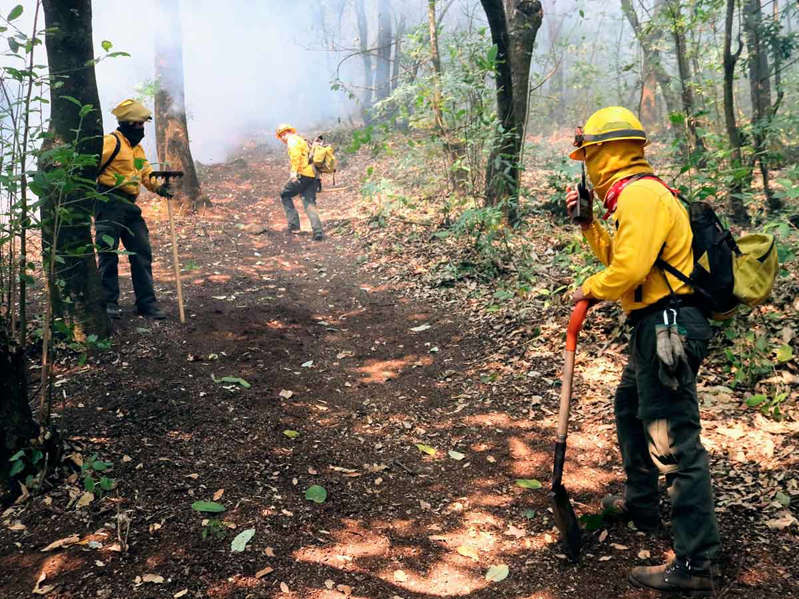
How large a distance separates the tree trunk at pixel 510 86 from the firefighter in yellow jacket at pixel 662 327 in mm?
4200

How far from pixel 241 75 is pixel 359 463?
34335mm

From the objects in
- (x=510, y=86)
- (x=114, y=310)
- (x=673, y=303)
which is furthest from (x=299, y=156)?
(x=673, y=303)

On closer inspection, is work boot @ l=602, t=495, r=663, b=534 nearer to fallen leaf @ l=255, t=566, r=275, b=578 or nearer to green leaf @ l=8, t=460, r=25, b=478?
fallen leaf @ l=255, t=566, r=275, b=578

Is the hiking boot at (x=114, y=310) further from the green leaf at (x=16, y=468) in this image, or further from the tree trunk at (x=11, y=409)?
the green leaf at (x=16, y=468)

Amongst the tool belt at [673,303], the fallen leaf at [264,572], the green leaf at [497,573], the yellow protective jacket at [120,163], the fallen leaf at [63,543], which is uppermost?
the yellow protective jacket at [120,163]

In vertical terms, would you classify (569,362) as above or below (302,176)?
below

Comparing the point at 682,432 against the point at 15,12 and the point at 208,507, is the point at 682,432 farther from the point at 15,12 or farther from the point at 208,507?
the point at 15,12

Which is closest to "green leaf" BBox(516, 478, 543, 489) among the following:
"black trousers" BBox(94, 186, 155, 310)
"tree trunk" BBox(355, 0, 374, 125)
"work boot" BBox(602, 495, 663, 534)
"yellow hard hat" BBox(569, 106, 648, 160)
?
"work boot" BBox(602, 495, 663, 534)

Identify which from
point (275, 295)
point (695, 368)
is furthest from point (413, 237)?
point (695, 368)

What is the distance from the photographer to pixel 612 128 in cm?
292

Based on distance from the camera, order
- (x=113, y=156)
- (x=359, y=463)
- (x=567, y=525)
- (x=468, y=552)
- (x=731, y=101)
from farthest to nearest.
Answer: (x=731, y=101) < (x=113, y=156) < (x=359, y=463) < (x=468, y=552) < (x=567, y=525)

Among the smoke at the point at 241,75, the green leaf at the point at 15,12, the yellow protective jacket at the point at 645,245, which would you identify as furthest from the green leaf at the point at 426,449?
the smoke at the point at 241,75

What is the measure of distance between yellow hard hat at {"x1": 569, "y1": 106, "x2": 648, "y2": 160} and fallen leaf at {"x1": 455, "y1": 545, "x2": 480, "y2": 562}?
2276 millimetres

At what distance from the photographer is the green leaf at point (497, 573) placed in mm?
2949
